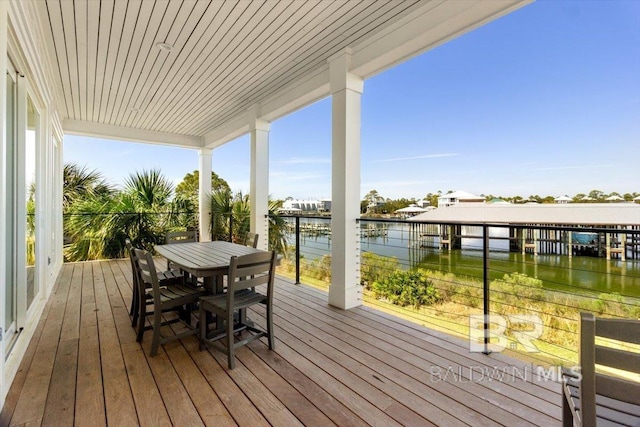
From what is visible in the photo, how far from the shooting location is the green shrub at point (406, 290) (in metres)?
5.44

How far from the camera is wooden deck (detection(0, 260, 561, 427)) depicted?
1.55m

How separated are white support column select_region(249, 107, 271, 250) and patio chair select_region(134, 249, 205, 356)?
2432 millimetres

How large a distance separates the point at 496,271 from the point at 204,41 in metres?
4.03

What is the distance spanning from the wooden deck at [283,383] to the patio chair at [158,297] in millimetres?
119

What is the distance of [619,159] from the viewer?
8617 millimetres

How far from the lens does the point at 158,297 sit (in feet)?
7.33

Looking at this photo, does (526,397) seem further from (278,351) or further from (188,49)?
(188,49)

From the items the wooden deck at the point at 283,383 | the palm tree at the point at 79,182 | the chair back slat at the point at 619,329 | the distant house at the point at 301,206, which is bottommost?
the wooden deck at the point at 283,383

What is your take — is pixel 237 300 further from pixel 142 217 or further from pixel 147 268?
pixel 142 217

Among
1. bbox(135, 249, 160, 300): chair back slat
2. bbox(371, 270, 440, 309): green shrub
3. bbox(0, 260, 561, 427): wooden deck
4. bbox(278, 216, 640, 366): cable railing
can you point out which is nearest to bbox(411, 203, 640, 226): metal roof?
bbox(278, 216, 640, 366): cable railing

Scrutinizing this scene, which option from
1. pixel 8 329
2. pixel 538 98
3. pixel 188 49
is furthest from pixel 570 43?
pixel 8 329

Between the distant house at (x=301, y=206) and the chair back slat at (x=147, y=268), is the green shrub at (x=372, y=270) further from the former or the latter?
the chair back slat at (x=147, y=268)

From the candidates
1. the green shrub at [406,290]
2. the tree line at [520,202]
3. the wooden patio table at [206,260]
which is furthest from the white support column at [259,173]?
the green shrub at [406,290]

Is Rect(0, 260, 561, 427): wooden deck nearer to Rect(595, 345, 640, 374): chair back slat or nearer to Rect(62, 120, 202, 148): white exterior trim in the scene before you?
Rect(595, 345, 640, 374): chair back slat
